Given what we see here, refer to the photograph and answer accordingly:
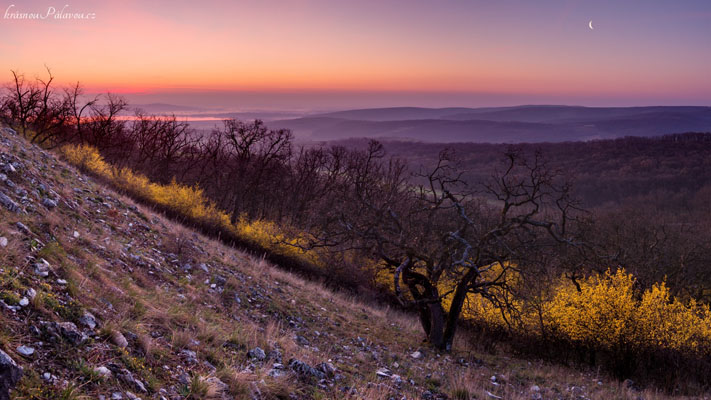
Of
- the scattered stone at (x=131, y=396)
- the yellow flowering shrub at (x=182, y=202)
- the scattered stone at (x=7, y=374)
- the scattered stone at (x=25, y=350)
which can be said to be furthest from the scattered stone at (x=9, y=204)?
the yellow flowering shrub at (x=182, y=202)

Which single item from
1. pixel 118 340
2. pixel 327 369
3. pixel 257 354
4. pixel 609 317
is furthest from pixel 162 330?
pixel 609 317

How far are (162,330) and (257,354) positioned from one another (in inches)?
72.5

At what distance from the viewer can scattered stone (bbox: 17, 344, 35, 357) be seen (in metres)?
4.56

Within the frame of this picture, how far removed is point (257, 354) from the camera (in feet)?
26.0

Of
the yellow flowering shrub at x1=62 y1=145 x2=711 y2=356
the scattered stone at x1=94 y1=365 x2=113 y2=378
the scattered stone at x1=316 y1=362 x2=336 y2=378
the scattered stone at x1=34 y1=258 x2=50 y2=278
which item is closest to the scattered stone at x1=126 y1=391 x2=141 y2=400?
the scattered stone at x1=94 y1=365 x2=113 y2=378

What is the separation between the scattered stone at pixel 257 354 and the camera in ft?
25.9

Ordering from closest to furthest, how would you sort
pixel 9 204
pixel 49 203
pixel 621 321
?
pixel 9 204
pixel 49 203
pixel 621 321

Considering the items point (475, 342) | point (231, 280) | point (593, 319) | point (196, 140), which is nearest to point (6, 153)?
point (231, 280)

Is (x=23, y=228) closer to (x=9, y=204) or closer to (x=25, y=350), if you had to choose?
(x=9, y=204)

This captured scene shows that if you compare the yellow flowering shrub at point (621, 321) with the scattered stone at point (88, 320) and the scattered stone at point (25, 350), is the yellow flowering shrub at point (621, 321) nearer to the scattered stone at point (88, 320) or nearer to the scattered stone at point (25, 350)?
the scattered stone at point (88, 320)

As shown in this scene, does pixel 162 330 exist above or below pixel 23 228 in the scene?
below

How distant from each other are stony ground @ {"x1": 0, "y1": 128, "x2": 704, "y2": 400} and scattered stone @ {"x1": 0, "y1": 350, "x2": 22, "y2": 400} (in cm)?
2

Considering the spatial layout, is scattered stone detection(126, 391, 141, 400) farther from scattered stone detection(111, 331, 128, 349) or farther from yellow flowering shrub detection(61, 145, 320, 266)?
yellow flowering shrub detection(61, 145, 320, 266)

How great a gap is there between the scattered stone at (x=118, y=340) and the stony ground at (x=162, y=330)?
2cm
